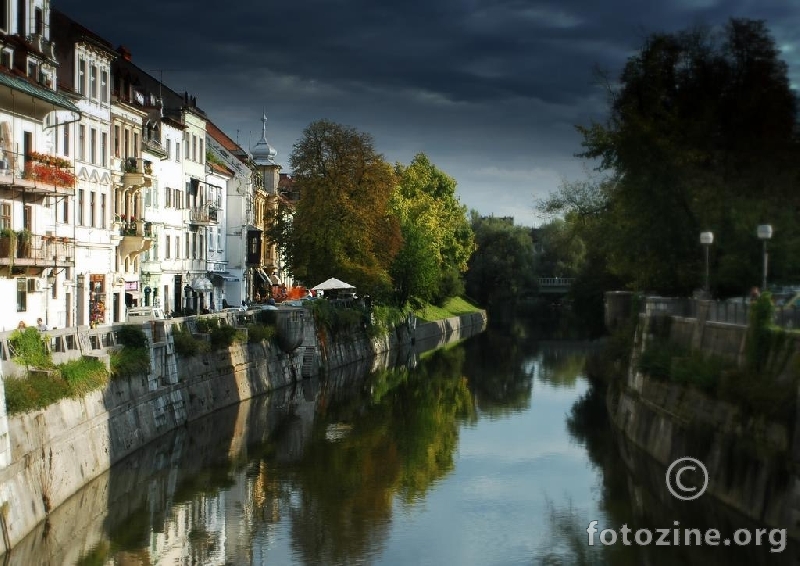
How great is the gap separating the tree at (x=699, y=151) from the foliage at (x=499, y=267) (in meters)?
86.2

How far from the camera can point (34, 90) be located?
131 ft

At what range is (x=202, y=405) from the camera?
44719mm

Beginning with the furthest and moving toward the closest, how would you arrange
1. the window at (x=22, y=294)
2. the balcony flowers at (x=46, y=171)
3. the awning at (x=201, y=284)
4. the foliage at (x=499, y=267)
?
the foliage at (x=499, y=267) < the awning at (x=201, y=284) < the window at (x=22, y=294) < the balcony flowers at (x=46, y=171)

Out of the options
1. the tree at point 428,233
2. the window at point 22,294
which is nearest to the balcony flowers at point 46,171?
the window at point 22,294

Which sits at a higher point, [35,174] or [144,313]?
[35,174]

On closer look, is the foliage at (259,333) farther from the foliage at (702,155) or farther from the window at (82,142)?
the foliage at (702,155)

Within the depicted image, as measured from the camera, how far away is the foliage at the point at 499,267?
5300 inches

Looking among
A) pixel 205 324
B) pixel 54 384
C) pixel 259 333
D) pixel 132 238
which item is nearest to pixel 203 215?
pixel 132 238

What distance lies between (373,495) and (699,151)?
18637 mm

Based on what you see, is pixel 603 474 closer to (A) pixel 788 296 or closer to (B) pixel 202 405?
(A) pixel 788 296

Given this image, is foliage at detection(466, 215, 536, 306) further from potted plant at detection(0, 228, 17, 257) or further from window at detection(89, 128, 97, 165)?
potted plant at detection(0, 228, 17, 257)

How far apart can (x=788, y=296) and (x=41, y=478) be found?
772 inches

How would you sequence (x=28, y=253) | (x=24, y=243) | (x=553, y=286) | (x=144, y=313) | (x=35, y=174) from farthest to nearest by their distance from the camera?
1. (x=553, y=286)
2. (x=144, y=313)
3. (x=35, y=174)
4. (x=28, y=253)
5. (x=24, y=243)

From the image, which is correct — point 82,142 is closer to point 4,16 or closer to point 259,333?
point 259,333
